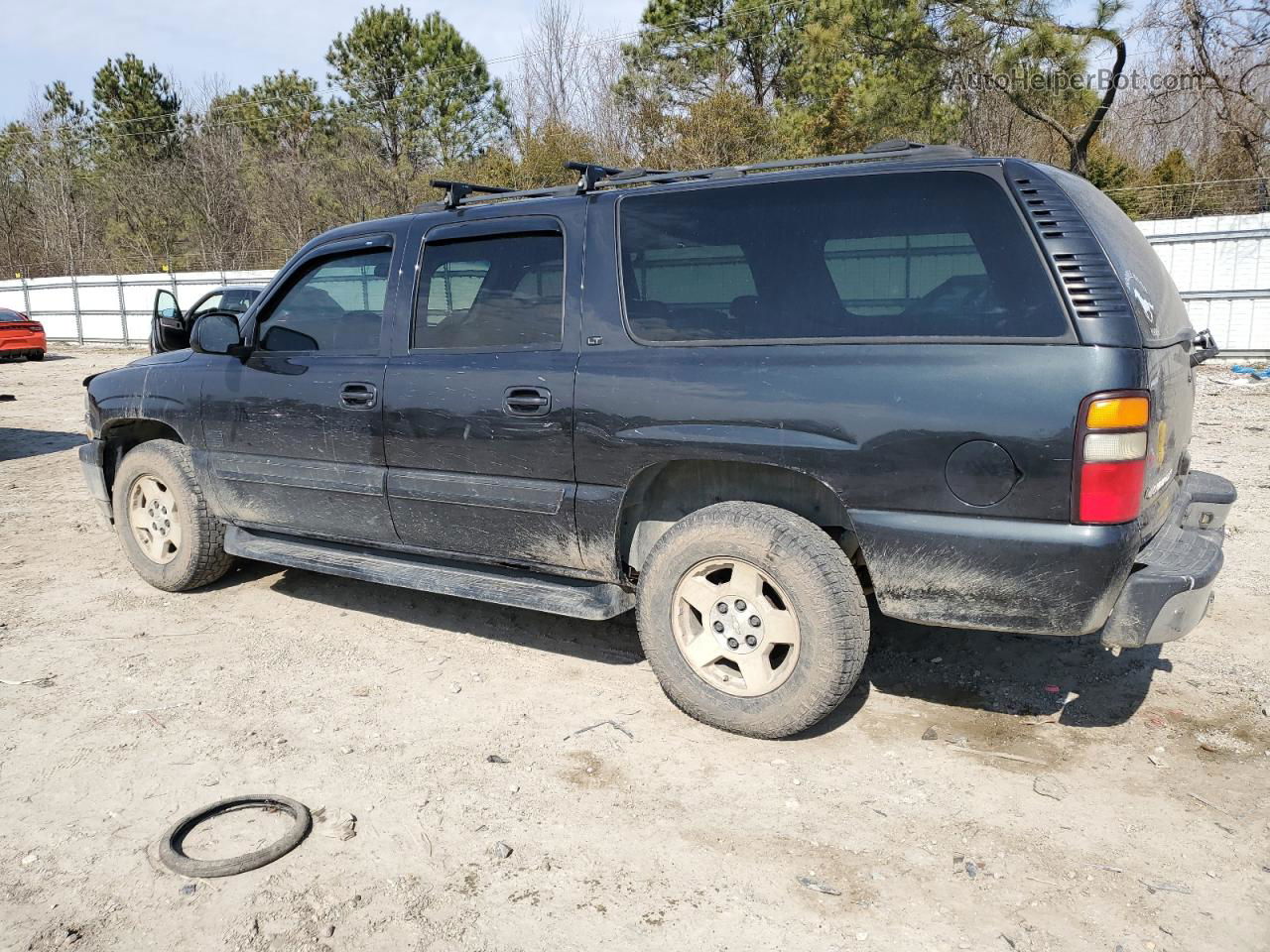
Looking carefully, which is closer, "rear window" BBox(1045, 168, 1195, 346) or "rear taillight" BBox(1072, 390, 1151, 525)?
"rear taillight" BBox(1072, 390, 1151, 525)

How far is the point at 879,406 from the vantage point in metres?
3.07

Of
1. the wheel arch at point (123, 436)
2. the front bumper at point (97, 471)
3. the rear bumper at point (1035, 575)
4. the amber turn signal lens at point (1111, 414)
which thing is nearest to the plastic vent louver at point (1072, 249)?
the amber turn signal lens at point (1111, 414)

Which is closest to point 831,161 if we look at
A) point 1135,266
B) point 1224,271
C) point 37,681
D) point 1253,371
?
point 1135,266

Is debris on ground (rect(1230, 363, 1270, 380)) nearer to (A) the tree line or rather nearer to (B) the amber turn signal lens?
(A) the tree line

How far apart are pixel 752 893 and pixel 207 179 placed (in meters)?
37.9

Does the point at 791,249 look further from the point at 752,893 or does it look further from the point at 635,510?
the point at 752,893

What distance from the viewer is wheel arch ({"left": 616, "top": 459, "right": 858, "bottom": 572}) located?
135 inches

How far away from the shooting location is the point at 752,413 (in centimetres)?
329

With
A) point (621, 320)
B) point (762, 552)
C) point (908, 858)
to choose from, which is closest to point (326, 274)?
point (621, 320)

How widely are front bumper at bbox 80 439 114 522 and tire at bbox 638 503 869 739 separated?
361 centimetres

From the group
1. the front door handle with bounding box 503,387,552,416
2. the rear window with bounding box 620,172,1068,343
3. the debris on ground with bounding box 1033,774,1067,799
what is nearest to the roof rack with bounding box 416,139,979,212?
the rear window with bounding box 620,172,1068,343

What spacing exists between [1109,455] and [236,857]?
2.84 meters

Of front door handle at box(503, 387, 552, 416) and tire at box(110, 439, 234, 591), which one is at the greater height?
front door handle at box(503, 387, 552, 416)

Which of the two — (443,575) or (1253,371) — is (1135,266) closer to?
(443,575)
